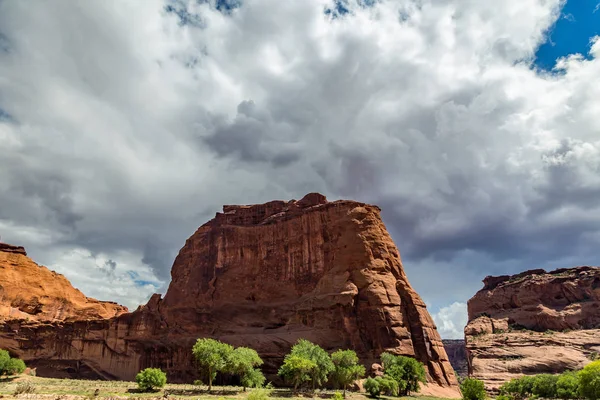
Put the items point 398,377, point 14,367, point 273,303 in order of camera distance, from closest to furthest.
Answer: point 398,377
point 14,367
point 273,303

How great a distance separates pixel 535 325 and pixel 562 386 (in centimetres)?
5178

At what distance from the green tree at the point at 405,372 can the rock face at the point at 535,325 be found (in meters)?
45.8

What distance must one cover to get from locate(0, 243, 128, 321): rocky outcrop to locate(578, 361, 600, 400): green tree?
98.3 m

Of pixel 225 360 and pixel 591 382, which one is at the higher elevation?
pixel 225 360

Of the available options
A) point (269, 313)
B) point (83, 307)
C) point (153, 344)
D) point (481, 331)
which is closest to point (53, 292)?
point (83, 307)

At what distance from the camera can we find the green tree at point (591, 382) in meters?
46.5

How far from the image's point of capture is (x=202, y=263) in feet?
318

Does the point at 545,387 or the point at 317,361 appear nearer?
the point at 317,361

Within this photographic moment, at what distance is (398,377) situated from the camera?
5809cm

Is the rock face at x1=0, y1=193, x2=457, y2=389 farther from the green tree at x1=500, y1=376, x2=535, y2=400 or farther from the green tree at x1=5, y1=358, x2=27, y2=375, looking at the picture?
the green tree at x1=500, y1=376, x2=535, y2=400

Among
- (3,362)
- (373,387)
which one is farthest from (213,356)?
(3,362)

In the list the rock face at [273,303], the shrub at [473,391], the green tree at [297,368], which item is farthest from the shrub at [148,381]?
the shrub at [473,391]

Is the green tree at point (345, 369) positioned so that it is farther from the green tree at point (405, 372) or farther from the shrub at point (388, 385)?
the green tree at point (405, 372)

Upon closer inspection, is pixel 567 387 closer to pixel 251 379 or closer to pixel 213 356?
pixel 251 379
